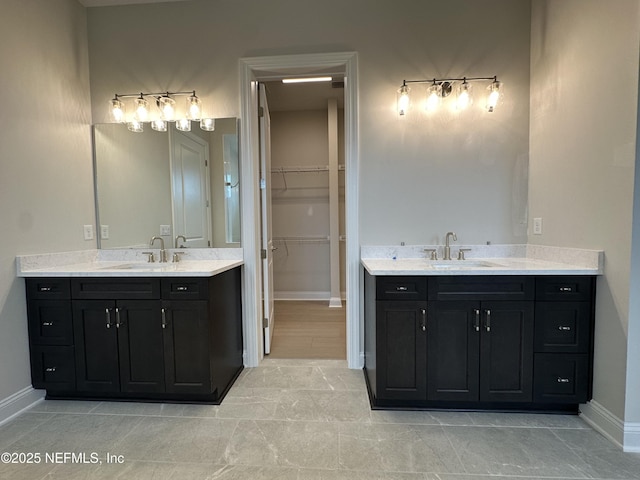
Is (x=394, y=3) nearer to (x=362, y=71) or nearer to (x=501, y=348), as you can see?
Result: (x=362, y=71)

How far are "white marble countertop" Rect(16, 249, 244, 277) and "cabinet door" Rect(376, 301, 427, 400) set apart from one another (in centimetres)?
116

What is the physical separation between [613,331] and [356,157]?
191 centimetres

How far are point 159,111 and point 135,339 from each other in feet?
5.87

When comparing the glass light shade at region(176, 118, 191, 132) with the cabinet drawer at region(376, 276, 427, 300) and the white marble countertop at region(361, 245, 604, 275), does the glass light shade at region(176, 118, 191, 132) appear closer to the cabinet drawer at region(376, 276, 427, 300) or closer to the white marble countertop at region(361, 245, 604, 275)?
the white marble countertop at region(361, 245, 604, 275)

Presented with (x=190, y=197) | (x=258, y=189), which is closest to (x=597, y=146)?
(x=258, y=189)

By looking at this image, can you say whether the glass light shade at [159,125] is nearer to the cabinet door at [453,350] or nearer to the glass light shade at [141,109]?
the glass light shade at [141,109]

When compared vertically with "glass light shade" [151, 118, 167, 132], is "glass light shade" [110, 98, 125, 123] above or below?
above

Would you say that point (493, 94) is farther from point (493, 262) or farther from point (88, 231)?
point (88, 231)

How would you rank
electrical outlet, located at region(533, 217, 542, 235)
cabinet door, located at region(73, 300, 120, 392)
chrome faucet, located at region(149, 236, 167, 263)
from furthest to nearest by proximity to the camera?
chrome faucet, located at region(149, 236, 167, 263)
electrical outlet, located at region(533, 217, 542, 235)
cabinet door, located at region(73, 300, 120, 392)

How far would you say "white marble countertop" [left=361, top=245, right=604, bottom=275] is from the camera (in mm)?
1830

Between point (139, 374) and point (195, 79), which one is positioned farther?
point (195, 79)

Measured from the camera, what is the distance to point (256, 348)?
104 inches

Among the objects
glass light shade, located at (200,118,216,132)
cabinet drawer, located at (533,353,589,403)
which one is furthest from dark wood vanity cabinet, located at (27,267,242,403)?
cabinet drawer, located at (533,353,589,403)

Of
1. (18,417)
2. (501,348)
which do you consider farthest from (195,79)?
(501,348)
